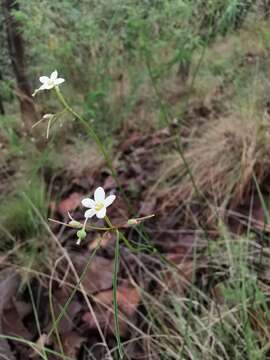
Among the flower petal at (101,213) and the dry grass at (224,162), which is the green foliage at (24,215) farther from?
the flower petal at (101,213)

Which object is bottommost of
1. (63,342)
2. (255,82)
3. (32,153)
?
(63,342)

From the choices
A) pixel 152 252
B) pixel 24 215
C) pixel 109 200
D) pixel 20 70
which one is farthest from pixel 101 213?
pixel 20 70

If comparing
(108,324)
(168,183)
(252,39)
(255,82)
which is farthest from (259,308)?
(252,39)

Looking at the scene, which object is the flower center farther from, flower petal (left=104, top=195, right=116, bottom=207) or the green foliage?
A: the green foliage

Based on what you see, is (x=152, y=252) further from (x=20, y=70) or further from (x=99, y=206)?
(x=20, y=70)

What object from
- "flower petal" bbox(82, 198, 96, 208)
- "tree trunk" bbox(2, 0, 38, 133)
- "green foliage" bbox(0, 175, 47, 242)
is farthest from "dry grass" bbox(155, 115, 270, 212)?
"flower petal" bbox(82, 198, 96, 208)

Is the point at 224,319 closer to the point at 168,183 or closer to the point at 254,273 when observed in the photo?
the point at 254,273

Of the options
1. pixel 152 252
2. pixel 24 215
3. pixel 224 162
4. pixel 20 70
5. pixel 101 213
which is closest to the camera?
pixel 101 213

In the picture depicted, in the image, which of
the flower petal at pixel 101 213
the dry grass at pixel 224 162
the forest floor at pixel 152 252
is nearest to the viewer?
the flower petal at pixel 101 213

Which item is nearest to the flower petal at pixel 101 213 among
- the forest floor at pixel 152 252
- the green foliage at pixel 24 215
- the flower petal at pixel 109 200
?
the flower petal at pixel 109 200

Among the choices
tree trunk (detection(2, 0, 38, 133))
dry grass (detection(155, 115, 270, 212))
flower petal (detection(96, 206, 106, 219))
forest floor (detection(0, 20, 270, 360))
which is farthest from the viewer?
tree trunk (detection(2, 0, 38, 133))

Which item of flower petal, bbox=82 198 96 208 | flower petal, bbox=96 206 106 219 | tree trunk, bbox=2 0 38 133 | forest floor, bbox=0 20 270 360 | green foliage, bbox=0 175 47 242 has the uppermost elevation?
flower petal, bbox=96 206 106 219
